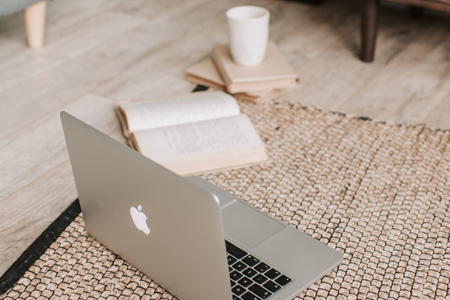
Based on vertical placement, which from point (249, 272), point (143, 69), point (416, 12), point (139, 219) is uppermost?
point (139, 219)

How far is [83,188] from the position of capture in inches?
30.6

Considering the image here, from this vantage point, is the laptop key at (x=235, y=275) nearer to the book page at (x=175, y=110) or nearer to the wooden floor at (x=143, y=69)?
the wooden floor at (x=143, y=69)

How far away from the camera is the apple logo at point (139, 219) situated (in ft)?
2.20

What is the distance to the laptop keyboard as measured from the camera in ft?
2.29

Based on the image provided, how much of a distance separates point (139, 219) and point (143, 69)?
0.91 meters

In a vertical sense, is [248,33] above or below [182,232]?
below

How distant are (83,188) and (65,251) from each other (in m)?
0.14

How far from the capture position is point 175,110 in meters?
1.16

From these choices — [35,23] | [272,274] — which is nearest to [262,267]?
[272,274]

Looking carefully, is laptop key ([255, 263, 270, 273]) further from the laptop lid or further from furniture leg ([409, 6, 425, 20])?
furniture leg ([409, 6, 425, 20])

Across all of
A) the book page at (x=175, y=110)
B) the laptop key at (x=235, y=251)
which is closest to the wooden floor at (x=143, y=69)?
the book page at (x=175, y=110)

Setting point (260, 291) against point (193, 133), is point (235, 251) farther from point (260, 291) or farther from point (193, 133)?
point (193, 133)

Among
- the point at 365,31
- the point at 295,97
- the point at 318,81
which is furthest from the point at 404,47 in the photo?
the point at 295,97

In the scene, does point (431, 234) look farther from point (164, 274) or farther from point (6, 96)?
point (6, 96)
